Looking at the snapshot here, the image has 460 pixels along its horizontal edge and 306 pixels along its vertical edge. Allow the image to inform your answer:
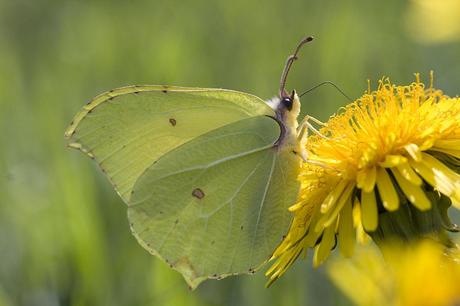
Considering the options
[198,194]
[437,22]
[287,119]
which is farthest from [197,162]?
[437,22]

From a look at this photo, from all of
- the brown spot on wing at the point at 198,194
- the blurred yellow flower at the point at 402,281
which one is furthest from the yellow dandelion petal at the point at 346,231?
the brown spot on wing at the point at 198,194

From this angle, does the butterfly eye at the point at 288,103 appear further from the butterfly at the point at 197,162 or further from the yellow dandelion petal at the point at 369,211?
the yellow dandelion petal at the point at 369,211

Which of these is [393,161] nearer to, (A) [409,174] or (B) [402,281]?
(A) [409,174]

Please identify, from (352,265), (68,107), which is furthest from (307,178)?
(68,107)

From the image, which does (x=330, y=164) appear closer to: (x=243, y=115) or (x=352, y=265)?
(x=243, y=115)

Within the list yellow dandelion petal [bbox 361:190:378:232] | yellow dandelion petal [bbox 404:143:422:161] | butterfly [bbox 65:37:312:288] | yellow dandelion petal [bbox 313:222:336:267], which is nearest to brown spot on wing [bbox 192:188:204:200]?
butterfly [bbox 65:37:312:288]

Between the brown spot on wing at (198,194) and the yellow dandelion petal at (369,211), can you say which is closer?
the yellow dandelion petal at (369,211)

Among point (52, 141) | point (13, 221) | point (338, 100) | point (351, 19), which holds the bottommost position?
point (13, 221)
